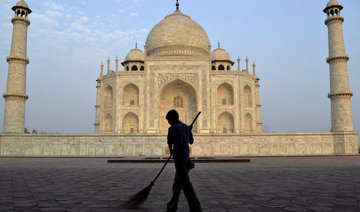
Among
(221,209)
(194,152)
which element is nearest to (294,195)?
(221,209)

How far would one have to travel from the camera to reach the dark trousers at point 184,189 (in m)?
2.86

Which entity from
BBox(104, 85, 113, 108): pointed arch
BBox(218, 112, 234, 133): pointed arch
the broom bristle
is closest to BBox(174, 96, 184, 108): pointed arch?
BBox(218, 112, 234, 133): pointed arch

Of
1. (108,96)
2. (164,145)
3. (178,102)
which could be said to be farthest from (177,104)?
(164,145)

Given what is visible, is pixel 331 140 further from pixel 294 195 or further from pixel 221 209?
pixel 221 209

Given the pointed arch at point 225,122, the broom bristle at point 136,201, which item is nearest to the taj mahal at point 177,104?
the pointed arch at point 225,122

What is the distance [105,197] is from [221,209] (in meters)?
1.58

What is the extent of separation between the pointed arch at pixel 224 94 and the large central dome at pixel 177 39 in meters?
4.80

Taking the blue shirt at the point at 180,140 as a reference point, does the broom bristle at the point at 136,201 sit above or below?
below

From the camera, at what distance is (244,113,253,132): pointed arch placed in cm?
2589

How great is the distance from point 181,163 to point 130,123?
74.0 feet

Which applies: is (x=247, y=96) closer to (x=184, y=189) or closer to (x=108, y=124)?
(x=108, y=124)

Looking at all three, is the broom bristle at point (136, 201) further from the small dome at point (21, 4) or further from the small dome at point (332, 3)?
the small dome at point (332, 3)

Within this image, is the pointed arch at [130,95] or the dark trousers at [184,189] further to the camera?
the pointed arch at [130,95]

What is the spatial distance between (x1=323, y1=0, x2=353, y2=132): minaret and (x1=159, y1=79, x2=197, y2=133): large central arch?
1061 cm
